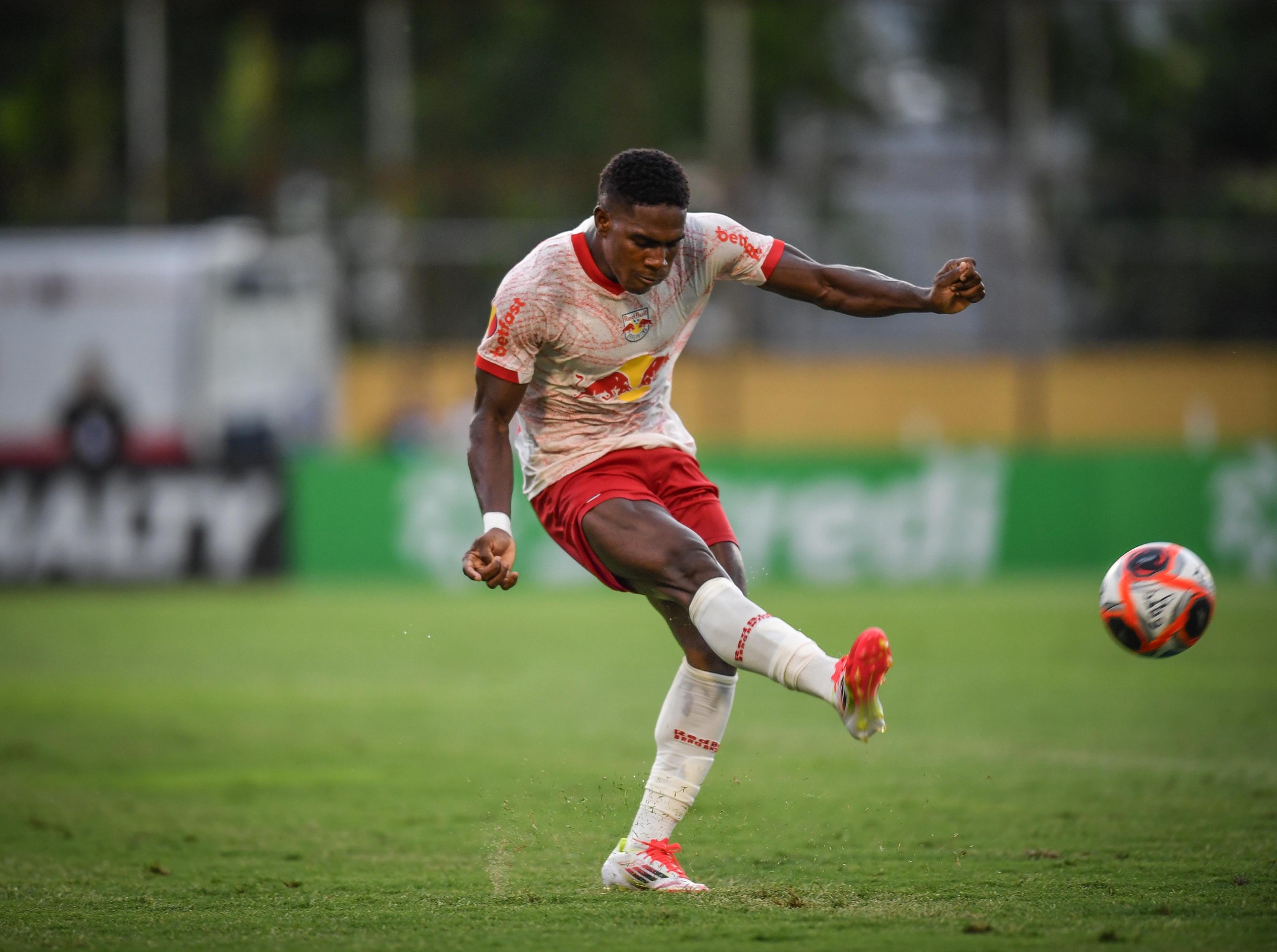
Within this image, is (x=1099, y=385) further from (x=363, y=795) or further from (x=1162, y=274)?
(x=363, y=795)

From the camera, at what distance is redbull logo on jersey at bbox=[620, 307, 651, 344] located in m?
5.88

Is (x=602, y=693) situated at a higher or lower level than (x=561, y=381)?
lower

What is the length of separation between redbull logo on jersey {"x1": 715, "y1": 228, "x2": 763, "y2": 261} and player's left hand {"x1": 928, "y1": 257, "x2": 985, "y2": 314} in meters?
0.64

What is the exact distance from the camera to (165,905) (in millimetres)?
5559

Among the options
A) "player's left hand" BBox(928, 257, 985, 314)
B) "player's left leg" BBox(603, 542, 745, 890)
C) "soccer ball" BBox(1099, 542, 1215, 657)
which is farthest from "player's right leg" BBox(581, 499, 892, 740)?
→ "soccer ball" BBox(1099, 542, 1215, 657)

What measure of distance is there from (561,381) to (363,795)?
2.91 meters

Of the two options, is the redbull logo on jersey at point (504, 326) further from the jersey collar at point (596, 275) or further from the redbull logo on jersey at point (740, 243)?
the redbull logo on jersey at point (740, 243)

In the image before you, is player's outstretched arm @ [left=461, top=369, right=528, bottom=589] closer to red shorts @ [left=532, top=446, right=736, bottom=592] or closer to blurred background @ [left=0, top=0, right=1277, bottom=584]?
red shorts @ [left=532, top=446, right=736, bottom=592]

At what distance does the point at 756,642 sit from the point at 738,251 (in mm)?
1479

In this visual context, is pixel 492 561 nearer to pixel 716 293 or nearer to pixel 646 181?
pixel 646 181

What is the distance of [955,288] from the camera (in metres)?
5.87

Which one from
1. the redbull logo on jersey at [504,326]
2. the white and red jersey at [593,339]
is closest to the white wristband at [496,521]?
the white and red jersey at [593,339]

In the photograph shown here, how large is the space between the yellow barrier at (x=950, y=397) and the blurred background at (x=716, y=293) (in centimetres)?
7

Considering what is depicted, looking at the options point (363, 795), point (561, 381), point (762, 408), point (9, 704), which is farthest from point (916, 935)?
point (762, 408)
